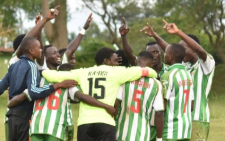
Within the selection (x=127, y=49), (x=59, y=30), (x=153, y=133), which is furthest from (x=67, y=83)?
(x=59, y=30)

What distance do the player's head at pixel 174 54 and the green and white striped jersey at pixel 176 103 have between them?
16 centimetres

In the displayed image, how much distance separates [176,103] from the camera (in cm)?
793

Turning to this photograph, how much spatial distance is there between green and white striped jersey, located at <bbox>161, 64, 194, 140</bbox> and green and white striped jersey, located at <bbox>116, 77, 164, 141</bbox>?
0.21 metres

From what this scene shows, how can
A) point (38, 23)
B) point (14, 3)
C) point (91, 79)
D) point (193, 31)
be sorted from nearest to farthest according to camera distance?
point (91, 79) < point (38, 23) < point (193, 31) < point (14, 3)

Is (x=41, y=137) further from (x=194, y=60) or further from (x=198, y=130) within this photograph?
(x=194, y=60)

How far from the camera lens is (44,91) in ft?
25.1

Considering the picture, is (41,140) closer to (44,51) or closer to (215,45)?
(44,51)

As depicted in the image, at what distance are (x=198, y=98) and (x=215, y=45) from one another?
65.5 feet

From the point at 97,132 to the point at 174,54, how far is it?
59.0 inches

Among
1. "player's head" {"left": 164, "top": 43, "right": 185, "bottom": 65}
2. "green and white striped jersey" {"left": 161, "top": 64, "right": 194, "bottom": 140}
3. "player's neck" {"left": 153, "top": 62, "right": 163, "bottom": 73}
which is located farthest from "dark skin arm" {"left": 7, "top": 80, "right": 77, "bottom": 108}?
"player's neck" {"left": 153, "top": 62, "right": 163, "bottom": 73}

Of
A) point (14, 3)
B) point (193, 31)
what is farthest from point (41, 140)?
point (14, 3)

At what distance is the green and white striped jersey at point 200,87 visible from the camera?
8.60 metres

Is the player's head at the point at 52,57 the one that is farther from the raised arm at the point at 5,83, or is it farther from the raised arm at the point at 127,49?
the raised arm at the point at 127,49

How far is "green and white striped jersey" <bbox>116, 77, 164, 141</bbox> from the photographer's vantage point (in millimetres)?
7758
